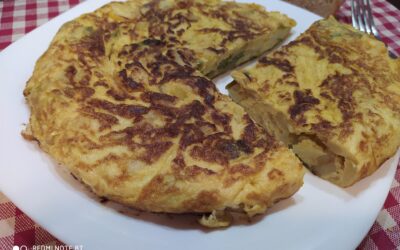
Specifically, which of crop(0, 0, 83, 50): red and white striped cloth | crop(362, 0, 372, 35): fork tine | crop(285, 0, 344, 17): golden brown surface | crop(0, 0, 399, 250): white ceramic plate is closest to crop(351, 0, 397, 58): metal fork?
crop(362, 0, 372, 35): fork tine

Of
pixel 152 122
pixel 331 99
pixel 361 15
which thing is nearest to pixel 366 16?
pixel 361 15

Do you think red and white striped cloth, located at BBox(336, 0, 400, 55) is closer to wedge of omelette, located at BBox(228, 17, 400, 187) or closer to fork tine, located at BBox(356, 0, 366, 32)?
fork tine, located at BBox(356, 0, 366, 32)

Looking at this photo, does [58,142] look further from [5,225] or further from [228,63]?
[228,63]

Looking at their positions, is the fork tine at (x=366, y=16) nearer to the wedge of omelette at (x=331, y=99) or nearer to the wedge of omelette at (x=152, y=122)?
the wedge of omelette at (x=331, y=99)

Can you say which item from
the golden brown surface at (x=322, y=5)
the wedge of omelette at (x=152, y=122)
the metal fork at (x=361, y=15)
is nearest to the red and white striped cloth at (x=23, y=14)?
the wedge of omelette at (x=152, y=122)

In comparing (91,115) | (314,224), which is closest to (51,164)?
(91,115)

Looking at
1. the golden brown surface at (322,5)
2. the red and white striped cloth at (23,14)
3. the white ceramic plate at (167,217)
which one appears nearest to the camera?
the white ceramic plate at (167,217)

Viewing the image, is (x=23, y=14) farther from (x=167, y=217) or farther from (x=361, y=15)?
(x=361, y=15)
